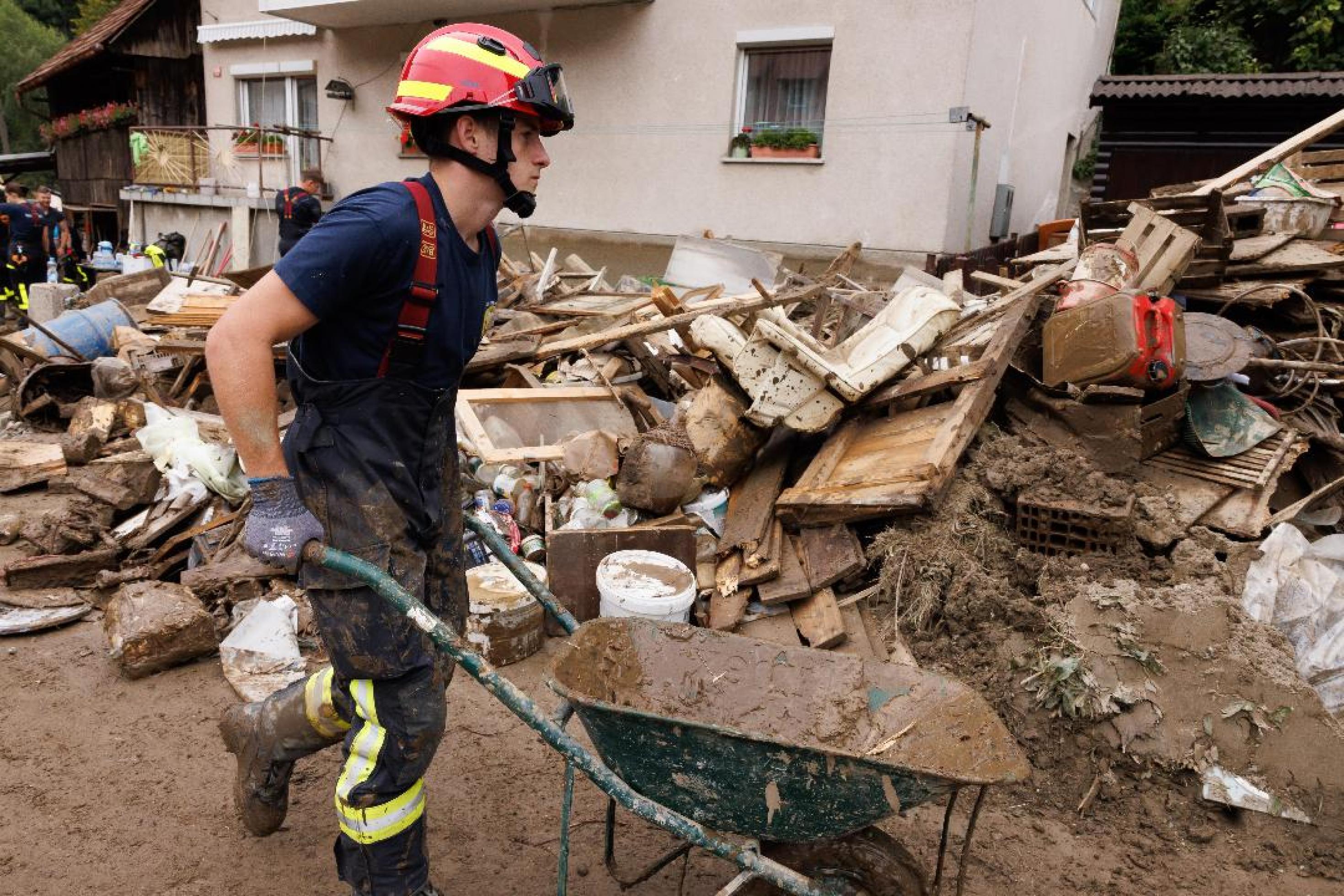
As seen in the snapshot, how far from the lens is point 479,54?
206cm

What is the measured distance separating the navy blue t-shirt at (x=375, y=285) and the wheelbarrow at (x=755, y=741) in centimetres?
49

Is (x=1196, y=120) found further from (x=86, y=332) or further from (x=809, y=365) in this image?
(x=86, y=332)

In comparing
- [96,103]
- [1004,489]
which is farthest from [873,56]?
[96,103]

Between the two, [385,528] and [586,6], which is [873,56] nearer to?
[586,6]

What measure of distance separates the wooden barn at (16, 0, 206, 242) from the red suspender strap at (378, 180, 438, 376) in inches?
797

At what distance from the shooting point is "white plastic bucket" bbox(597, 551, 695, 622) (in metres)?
3.86

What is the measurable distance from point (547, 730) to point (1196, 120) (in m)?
13.5

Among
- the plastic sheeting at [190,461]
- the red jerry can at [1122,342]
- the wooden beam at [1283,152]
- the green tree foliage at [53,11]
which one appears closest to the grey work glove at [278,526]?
the plastic sheeting at [190,461]

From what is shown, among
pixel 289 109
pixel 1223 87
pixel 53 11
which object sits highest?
pixel 53 11

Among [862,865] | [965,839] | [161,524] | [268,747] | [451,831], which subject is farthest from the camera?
[161,524]

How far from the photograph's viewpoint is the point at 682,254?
9.06 meters

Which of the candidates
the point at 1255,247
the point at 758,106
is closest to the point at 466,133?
the point at 1255,247

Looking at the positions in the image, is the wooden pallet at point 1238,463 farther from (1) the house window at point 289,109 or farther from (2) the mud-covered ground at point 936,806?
(1) the house window at point 289,109

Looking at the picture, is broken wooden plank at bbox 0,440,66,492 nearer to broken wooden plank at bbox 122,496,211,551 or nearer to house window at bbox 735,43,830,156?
broken wooden plank at bbox 122,496,211,551
